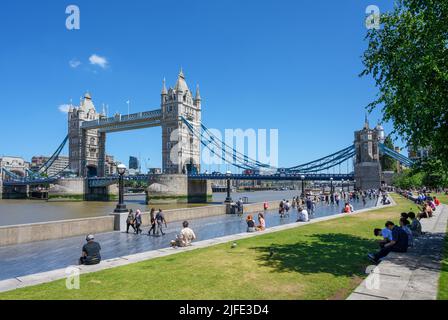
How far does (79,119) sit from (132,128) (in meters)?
29.2

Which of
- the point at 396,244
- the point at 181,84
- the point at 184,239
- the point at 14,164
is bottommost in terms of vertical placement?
the point at 184,239

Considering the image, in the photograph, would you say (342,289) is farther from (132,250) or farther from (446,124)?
(132,250)

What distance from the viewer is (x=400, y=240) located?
9227 millimetres

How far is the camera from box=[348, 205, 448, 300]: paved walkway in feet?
19.0

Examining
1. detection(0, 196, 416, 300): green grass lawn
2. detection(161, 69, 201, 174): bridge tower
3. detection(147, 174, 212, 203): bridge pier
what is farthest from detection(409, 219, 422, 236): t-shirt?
detection(161, 69, 201, 174): bridge tower

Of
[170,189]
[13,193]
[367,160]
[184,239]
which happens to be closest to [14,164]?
[13,193]

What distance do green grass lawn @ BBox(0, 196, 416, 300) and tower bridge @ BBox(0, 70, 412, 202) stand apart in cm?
4934

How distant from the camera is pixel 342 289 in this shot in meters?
6.68

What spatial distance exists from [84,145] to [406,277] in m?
110

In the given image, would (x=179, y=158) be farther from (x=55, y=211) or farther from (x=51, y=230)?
(x=51, y=230)

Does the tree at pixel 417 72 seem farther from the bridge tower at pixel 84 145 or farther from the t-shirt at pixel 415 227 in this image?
the bridge tower at pixel 84 145

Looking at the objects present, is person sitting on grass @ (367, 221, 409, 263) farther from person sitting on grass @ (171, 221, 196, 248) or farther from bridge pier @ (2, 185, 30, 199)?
bridge pier @ (2, 185, 30, 199)

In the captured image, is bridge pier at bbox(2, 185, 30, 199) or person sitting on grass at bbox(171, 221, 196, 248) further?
bridge pier at bbox(2, 185, 30, 199)

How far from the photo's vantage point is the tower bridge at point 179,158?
213ft
